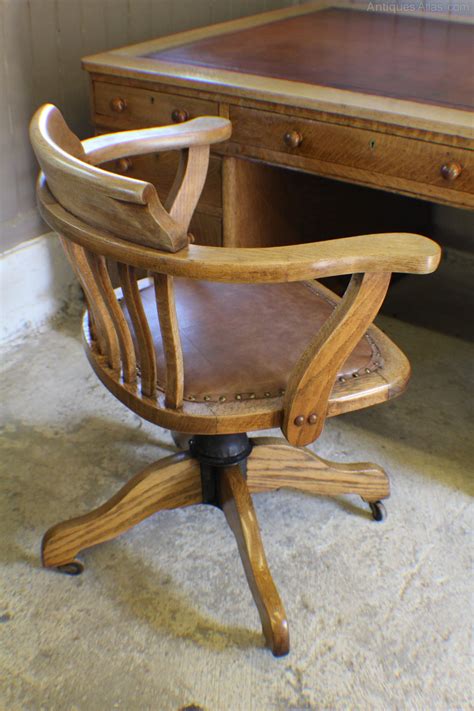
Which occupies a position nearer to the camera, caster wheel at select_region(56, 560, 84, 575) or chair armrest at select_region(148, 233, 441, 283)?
chair armrest at select_region(148, 233, 441, 283)

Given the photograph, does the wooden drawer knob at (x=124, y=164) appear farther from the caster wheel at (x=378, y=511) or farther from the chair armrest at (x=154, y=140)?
the caster wheel at (x=378, y=511)

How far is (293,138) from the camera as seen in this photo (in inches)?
67.8

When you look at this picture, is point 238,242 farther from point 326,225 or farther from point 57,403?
point 57,403

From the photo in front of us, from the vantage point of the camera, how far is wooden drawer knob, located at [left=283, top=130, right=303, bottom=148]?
5.65 feet

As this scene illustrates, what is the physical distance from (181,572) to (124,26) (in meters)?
1.62

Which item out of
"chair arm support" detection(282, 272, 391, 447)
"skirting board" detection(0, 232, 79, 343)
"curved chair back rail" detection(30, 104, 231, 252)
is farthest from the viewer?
"skirting board" detection(0, 232, 79, 343)

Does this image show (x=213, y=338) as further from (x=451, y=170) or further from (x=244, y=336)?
(x=451, y=170)

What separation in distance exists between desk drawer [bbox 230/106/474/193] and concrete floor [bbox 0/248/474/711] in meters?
0.66

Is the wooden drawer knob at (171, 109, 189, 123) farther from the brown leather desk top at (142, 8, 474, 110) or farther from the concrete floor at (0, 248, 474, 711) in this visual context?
the concrete floor at (0, 248, 474, 711)

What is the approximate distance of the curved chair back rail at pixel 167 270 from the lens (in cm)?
107

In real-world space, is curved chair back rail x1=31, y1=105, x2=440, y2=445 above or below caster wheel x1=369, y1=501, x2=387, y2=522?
above

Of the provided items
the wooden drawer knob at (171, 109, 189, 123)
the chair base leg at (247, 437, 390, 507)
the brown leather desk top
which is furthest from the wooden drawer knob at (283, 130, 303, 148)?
the chair base leg at (247, 437, 390, 507)

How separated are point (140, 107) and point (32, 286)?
677 mm

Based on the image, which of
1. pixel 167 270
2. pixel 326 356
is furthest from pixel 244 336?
pixel 167 270
